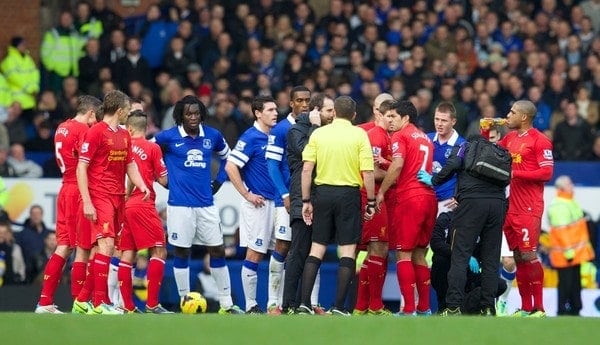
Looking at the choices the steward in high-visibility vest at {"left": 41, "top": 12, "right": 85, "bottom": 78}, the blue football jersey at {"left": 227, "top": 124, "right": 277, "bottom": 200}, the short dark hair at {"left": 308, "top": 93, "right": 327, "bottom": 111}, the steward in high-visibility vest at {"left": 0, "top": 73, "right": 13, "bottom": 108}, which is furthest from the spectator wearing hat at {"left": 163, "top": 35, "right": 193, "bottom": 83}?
the short dark hair at {"left": 308, "top": 93, "right": 327, "bottom": 111}

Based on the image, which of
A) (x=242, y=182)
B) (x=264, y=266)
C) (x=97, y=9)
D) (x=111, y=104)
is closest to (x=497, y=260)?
(x=242, y=182)

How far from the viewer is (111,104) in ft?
54.1

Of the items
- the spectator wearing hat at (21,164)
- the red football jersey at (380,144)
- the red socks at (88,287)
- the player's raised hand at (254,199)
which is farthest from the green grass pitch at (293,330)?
the spectator wearing hat at (21,164)

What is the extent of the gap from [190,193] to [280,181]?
122cm

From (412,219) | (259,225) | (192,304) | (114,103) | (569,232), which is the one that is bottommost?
(192,304)

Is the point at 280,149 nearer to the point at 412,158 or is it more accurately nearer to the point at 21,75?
the point at 412,158

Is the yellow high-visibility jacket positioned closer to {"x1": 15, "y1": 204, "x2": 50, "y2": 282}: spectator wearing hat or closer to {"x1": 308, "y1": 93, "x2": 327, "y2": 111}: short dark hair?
{"x1": 15, "y1": 204, "x2": 50, "y2": 282}: spectator wearing hat

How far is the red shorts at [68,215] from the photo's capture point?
A: 1712cm

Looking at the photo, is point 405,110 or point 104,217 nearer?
point 104,217

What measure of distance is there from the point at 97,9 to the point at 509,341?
15.3 metres

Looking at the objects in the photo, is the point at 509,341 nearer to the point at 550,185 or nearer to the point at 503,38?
the point at 550,185

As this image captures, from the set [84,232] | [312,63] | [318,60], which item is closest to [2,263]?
[84,232]

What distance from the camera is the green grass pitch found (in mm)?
13641

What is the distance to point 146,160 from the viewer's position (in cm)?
1788
